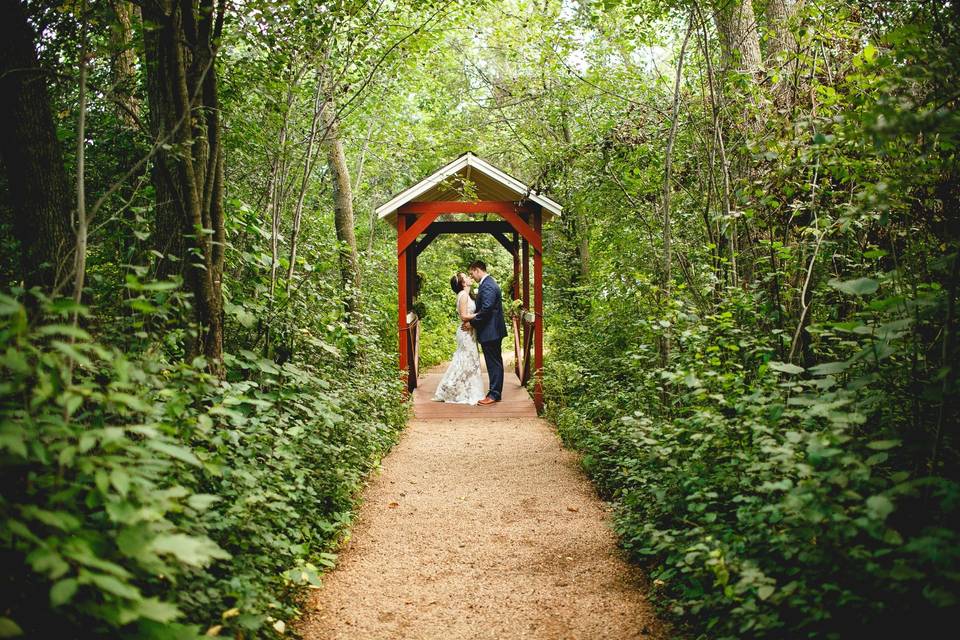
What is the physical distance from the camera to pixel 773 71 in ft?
14.3

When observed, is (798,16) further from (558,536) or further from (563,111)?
(563,111)

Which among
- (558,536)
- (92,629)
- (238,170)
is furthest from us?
(238,170)

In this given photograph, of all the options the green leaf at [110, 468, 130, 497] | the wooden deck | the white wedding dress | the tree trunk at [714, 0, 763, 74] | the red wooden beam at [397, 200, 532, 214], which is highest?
the tree trunk at [714, 0, 763, 74]

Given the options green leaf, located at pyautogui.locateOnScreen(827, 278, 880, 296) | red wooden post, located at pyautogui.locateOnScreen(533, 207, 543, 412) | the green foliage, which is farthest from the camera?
red wooden post, located at pyautogui.locateOnScreen(533, 207, 543, 412)

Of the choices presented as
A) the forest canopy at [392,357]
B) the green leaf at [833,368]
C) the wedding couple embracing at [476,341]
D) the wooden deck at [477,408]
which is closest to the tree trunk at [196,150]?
the forest canopy at [392,357]

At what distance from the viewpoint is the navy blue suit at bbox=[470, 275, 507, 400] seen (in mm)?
10070

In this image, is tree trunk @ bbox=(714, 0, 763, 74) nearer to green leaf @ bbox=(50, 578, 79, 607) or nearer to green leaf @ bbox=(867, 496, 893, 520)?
green leaf @ bbox=(867, 496, 893, 520)

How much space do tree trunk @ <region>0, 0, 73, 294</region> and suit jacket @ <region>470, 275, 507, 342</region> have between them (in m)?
6.41

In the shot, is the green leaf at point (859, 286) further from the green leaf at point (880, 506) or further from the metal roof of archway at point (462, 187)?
the metal roof of archway at point (462, 187)

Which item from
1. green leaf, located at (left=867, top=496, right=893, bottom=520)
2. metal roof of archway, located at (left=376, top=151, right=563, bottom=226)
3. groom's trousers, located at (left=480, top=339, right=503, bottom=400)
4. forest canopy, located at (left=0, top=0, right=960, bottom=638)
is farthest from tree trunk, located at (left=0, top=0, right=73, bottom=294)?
groom's trousers, located at (left=480, top=339, right=503, bottom=400)

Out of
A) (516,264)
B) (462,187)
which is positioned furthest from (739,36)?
(516,264)

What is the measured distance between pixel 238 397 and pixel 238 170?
6019 millimetres

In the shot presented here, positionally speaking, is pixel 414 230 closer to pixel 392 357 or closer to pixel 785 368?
pixel 392 357

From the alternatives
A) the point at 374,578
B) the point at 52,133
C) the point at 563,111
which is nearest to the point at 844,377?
the point at 374,578
